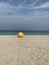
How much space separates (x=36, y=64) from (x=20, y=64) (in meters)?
0.55

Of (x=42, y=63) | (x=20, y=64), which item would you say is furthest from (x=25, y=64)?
(x=42, y=63)

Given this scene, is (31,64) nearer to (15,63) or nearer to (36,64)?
(36,64)

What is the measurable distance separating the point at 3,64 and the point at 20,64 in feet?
1.91

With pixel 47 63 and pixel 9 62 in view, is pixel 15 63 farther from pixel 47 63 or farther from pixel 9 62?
pixel 47 63

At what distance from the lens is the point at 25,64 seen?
5.82 m

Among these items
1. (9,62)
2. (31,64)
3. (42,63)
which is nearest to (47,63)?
(42,63)

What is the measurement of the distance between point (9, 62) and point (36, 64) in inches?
39.2

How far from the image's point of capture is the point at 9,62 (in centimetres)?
611

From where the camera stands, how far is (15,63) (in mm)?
5977

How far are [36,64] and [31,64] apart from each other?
0.17 metres

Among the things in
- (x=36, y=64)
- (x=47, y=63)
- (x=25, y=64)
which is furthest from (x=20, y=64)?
(x=47, y=63)

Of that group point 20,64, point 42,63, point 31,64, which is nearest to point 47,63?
point 42,63

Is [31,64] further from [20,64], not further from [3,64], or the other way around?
[3,64]

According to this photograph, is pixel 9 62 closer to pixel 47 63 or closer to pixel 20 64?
pixel 20 64
